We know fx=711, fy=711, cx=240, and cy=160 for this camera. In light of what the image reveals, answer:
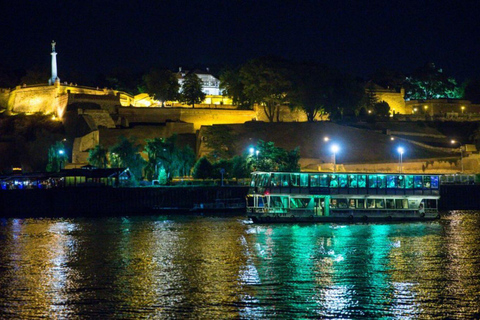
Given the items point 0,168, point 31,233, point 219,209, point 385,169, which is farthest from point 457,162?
point 0,168

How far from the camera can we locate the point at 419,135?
298 ft

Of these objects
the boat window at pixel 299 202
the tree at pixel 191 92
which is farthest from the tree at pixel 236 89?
the boat window at pixel 299 202

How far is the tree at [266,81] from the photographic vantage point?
92375 mm

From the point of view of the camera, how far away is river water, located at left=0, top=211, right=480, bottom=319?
25.0 meters

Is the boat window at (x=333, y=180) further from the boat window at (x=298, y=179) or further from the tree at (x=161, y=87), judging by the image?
the tree at (x=161, y=87)

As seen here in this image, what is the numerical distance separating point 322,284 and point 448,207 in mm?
41507

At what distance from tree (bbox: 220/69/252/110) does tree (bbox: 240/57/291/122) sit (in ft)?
9.19

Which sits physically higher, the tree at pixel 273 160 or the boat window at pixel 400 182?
the tree at pixel 273 160

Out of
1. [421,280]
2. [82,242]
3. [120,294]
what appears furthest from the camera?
[82,242]

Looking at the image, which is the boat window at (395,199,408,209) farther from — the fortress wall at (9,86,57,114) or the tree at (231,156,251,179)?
the fortress wall at (9,86,57,114)

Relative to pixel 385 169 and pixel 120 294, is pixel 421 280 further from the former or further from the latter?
pixel 385 169

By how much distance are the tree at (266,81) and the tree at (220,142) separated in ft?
38.7

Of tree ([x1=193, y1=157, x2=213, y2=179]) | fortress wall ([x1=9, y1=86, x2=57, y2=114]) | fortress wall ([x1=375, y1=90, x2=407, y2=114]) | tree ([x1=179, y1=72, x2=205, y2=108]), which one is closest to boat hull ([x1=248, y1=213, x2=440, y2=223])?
tree ([x1=193, y1=157, x2=213, y2=179])

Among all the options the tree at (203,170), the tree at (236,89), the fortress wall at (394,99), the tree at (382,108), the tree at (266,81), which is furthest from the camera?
the fortress wall at (394,99)
